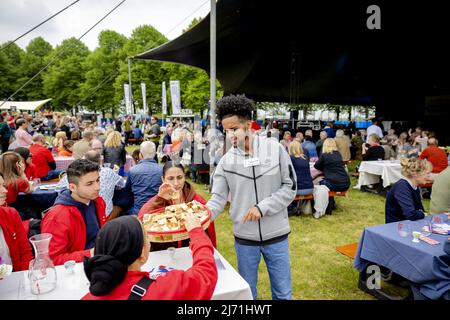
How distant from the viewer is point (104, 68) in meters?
34.2

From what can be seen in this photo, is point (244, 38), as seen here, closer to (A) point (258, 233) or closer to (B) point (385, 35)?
(B) point (385, 35)

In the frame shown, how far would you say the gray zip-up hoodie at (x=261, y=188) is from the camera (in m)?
2.25

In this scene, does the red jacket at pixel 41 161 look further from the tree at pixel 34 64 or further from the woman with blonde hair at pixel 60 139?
the tree at pixel 34 64

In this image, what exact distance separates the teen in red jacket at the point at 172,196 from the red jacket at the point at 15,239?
92cm

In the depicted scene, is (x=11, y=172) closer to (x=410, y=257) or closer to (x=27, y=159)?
(x=27, y=159)

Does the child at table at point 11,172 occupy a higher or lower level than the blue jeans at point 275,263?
higher

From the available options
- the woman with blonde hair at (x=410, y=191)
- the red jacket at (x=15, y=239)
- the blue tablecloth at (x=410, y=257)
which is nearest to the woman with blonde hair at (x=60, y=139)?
the red jacket at (x=15, y=239)

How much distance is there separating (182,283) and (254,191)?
1115mm

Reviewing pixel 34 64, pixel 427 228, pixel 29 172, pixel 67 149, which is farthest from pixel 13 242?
pixel 34 64

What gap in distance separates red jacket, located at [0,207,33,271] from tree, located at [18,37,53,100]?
4397 cm

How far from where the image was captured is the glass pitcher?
1750 mm

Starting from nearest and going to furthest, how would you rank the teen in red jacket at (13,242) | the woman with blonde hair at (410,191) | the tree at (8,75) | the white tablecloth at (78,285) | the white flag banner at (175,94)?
1. the white tablecloth at (78,285)
2. the teen in red jacket at (13,242)
3. the woman with blonde hair at (410,191)
4. the white flag banner at (175,94)
5. the tree at (8,75)
